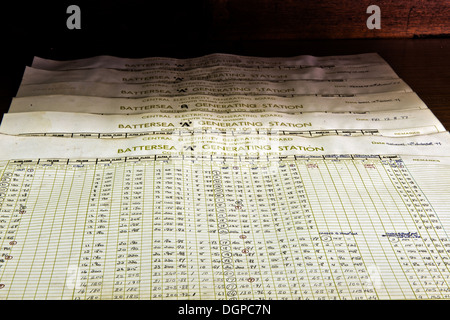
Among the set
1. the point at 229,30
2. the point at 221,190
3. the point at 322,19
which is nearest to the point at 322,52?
the point at 322,19

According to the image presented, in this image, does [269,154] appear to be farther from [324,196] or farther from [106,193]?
[106,193]

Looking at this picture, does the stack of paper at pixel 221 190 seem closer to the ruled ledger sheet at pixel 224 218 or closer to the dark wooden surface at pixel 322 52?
the ruled ledger sheet at pixel 224 218

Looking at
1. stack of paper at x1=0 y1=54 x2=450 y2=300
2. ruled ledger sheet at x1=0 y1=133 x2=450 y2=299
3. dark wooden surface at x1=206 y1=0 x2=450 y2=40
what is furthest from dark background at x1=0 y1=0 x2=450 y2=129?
ruled ledger sheet at x1=0 y1=133 x2=450 y2=299

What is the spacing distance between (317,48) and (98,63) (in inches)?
26.0

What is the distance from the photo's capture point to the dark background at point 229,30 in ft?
4.81

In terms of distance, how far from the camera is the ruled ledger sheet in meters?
0.70

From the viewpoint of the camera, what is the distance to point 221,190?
34.5 inches

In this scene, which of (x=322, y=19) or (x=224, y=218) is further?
(x=322, y=19)

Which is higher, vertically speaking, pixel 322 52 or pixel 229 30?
pixel 229 30

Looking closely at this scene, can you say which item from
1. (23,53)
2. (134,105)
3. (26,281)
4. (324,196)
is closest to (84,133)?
(134,105)

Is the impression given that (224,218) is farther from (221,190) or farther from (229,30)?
(229,30)

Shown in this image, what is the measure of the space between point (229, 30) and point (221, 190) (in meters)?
0.82

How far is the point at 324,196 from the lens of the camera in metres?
0.86

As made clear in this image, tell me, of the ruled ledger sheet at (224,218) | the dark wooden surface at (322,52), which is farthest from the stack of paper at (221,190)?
the dark wooden surface at (322,52)
